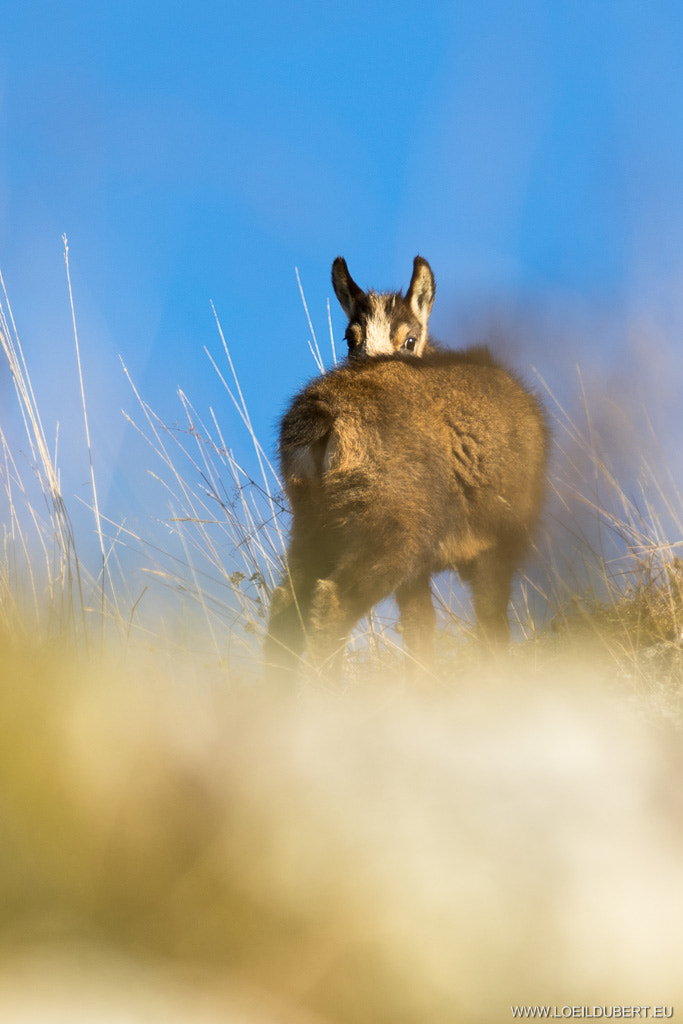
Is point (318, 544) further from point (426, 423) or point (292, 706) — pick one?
point (292, 706)

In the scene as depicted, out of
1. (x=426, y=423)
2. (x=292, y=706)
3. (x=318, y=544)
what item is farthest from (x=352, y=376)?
(x=292, y=706)

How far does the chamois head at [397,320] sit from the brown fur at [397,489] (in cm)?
196

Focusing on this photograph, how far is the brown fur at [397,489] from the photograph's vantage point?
13.6 feet

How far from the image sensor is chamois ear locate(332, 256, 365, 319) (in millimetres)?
7363

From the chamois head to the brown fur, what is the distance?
1.96 m

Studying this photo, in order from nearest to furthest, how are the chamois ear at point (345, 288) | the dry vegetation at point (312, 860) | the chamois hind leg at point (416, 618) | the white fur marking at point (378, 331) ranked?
1. the dry vegetation at point (312, 860)
2. the chamois hind leg at point (416, 618)
3. the white fur marking at point (378, 331)
4. the chamois ear at point (345, 288)

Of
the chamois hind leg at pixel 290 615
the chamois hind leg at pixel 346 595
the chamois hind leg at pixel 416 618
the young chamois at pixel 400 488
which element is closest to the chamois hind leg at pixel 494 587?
the young chamois at pixel 400 488

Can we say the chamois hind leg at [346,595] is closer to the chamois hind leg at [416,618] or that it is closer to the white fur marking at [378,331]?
the chamois hind leg at [416,618]

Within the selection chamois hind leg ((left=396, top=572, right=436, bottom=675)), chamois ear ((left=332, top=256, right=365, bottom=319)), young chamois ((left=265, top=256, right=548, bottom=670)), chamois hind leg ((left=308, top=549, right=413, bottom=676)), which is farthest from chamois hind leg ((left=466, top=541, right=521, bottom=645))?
chamois ear ((left=332, top=256, right=365, bottom=319))

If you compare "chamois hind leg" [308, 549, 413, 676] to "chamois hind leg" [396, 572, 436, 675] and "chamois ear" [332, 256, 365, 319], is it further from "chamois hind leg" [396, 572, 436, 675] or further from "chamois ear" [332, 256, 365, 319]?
"chamois ear" [332, 256, 365, 319]

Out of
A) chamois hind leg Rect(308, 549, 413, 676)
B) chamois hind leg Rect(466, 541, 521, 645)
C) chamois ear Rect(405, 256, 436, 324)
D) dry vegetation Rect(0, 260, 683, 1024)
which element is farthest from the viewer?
chamois ear Rect(405, 256, 436, 324)

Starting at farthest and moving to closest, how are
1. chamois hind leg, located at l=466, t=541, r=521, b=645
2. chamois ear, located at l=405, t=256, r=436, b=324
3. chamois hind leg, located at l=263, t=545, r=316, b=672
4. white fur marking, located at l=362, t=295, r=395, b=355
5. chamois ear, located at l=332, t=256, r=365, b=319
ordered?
chamois ear, located at l=332, t=256, r=365, b=319, chamois ear, located at l=405, t=256, r=436, b=324, white fur marking, located at l=362, t=295, r=395, b=355, chamois hind leg, located at l=466, t=541, r=521, b=645, chamois hind leg, located at l=263, t=545, r=316, b=672

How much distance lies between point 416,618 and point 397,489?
54.0 inches

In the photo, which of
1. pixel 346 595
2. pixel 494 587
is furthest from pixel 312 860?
pixel 494 587
